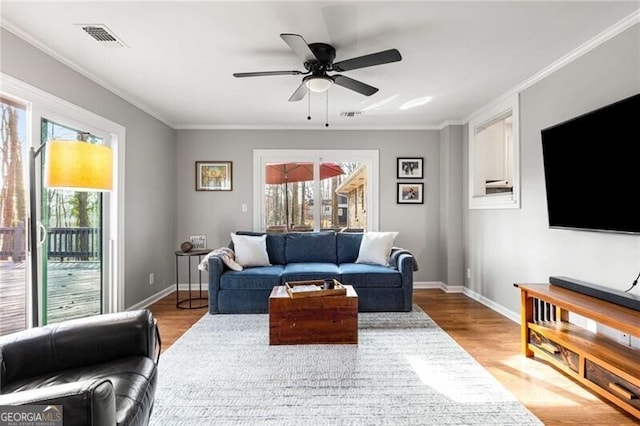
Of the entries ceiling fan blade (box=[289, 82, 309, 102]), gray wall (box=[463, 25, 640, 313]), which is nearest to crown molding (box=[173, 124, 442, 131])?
gray wall (box=[463, 25, 640, 313])

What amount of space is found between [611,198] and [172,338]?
3.66 m

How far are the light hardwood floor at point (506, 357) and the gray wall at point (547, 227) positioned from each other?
1.46 feet

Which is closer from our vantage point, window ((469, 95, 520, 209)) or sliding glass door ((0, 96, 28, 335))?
sliding glass door ((0, 96, 28, 335))

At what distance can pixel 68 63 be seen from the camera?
2.88m

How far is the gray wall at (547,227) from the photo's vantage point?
2.35 meters

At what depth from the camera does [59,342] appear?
1591 millimetres

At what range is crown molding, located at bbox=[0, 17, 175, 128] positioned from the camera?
91.9 inches

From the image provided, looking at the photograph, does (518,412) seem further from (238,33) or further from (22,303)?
(22,303)

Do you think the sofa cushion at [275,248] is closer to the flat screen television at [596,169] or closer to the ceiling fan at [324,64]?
the ceiling fan at [324,64]

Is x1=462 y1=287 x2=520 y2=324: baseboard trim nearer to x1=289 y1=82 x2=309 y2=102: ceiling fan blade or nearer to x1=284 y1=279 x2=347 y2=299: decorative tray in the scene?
x1=284 y1=279 x2=347 y2=299: decorative tray

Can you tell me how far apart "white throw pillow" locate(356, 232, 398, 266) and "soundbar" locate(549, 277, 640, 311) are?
1882 millimetres

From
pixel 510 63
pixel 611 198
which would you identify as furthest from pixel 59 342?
pixel 510 63

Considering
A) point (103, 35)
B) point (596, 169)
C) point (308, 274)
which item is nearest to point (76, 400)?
point (103, 35)

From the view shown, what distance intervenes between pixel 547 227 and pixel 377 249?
183 cm
